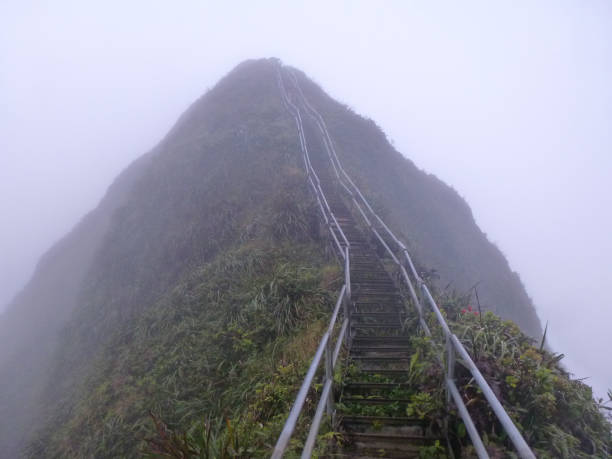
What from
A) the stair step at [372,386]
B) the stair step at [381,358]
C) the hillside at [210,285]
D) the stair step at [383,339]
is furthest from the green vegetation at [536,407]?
the hillside at [210,285]

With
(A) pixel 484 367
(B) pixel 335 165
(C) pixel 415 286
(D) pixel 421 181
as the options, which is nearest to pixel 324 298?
(C) pixel 415 286

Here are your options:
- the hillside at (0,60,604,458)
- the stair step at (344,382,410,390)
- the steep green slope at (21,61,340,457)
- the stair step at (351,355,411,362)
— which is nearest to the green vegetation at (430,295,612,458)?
the stair step at (344,382,410,390)

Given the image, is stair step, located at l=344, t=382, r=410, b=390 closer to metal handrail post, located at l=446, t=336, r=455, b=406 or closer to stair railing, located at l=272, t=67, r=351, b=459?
stair railing, located at l=272, t=67, r=351, b=459

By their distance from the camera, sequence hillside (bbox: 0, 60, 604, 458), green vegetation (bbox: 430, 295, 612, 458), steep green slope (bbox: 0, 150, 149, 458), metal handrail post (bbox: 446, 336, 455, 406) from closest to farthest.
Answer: green vegetation (bbox: 430, 295, 612, 458) < metal handrail post (bbox: 446, 336, 455, 406) < hillside (bbox: 0, 60, 604, 458) < steep green slope (bbox: 0, 150, 149, 458)

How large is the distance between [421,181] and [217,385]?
67.8ft

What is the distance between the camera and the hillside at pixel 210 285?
6883 millimetres

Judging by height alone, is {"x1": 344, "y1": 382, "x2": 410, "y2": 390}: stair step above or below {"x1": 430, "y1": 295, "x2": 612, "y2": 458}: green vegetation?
below

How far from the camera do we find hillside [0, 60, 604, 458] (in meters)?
6.88

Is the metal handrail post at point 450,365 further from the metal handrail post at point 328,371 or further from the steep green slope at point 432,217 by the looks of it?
the steep green slope at point 432,217

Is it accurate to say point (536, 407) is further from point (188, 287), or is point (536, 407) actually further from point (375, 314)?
point (188, 287)

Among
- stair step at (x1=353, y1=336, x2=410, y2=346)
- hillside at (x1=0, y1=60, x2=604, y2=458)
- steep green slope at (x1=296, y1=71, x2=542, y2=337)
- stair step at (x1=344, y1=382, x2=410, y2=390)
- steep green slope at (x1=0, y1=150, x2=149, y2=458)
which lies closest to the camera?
stair step at (x1=344, y1=382, x2=410, y2=390)

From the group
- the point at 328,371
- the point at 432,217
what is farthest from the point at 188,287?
the point at 432,217

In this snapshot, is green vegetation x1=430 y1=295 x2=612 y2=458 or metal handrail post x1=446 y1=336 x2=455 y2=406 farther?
metal handrail post x1=446 y1=336 x2=455 y2=406

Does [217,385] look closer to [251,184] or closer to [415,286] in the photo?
[415,286]
